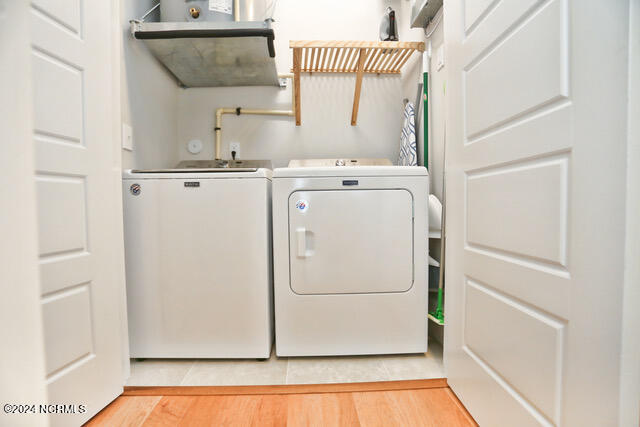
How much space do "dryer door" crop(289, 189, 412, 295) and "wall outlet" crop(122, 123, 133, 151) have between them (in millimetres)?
852

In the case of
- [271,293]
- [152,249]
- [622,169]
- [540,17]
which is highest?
[540,17]

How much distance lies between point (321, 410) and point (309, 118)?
1749 millimetres

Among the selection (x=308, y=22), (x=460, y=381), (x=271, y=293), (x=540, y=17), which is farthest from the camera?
(x=308, y=22)

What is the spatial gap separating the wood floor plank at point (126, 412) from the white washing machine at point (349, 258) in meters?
0.53

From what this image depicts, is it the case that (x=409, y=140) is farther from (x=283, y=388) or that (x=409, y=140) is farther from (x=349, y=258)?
(x=283, y=388)

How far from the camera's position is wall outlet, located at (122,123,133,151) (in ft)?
4.61

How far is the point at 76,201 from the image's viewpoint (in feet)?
3.16

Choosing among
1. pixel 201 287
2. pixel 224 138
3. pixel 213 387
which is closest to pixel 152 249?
pixel 201 287

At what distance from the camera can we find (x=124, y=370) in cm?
120

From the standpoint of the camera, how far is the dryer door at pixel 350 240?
4.41 feet

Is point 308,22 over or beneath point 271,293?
over

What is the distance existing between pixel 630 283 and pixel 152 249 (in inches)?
60.8

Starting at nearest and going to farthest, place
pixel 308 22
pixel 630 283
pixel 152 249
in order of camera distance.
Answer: pixel 630 283, pixel 152 249, pixel 308 22

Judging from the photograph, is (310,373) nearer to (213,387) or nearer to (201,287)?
(213,387)
